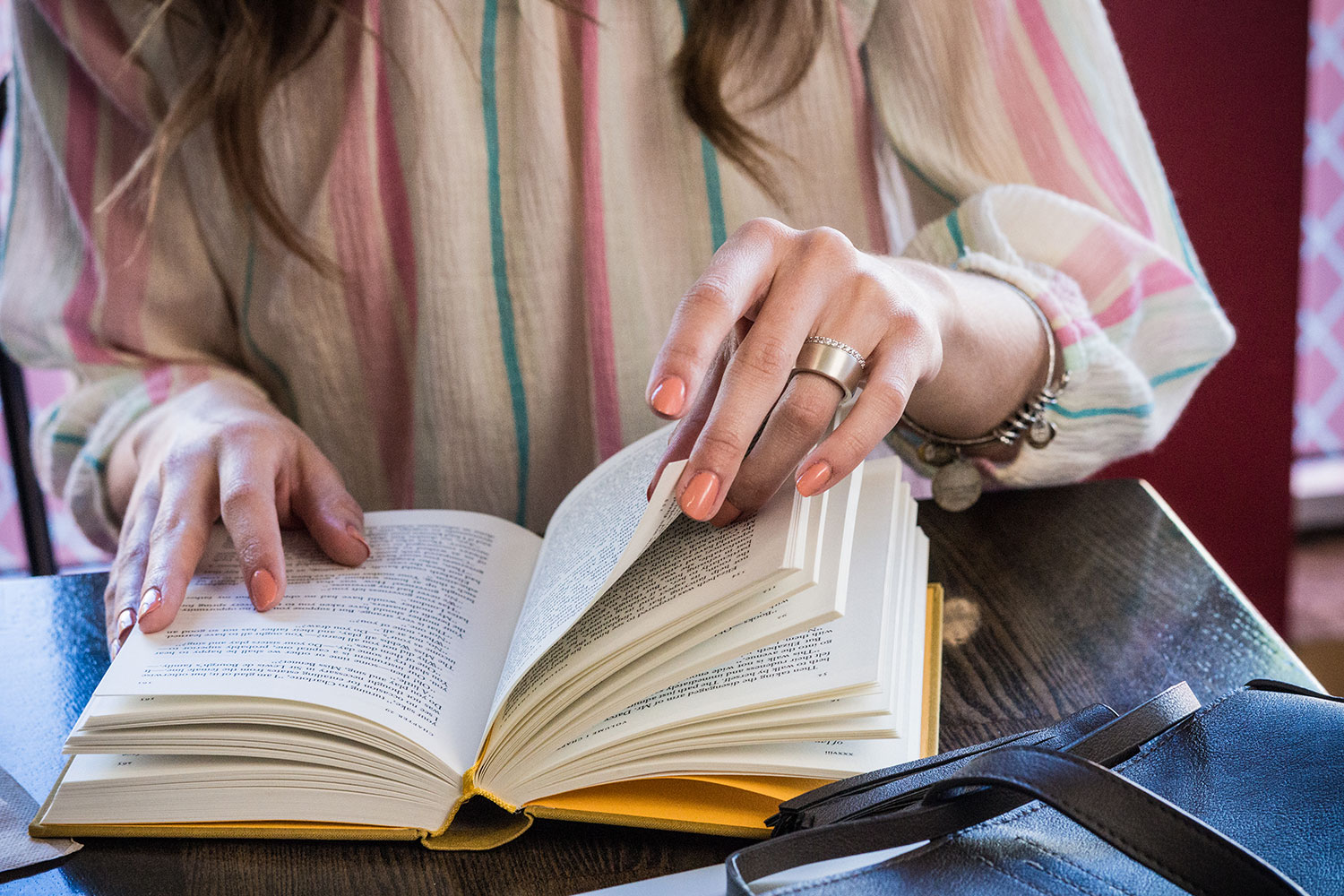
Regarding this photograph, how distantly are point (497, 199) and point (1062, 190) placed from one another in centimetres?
49

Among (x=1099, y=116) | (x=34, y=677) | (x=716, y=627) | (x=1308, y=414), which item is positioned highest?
(x=1099, y=116)

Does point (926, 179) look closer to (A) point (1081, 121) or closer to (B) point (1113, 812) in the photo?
(A) point (1081, 121)

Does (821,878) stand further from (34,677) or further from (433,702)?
(34,677)

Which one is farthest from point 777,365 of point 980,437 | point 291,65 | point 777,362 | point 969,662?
point 291,65

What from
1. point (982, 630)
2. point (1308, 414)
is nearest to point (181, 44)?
point (982, 630)

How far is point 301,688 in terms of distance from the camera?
0.46m

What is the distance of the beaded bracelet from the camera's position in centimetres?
74

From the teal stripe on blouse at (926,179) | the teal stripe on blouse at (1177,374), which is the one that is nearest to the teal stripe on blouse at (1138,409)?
the teal stripe on blouse at (1177,374)

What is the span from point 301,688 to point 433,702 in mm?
59

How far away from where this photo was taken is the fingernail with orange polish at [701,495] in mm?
443

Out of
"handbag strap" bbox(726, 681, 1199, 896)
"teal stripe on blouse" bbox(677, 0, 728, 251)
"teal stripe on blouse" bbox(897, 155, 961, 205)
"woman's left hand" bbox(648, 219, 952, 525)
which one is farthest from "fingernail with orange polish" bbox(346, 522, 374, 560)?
"teal stripe on blouse" bbox(897, 155, 961, 205)

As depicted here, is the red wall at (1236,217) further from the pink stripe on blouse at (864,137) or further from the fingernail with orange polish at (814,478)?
the fingernail with orange polish at (814,478)

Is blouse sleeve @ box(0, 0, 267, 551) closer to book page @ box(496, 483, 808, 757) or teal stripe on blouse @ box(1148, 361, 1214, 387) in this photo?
book page @ box(496, 483, 808, 757)

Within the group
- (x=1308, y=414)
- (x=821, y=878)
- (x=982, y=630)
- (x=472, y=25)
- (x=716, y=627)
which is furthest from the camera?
(x=1308, y=414)
